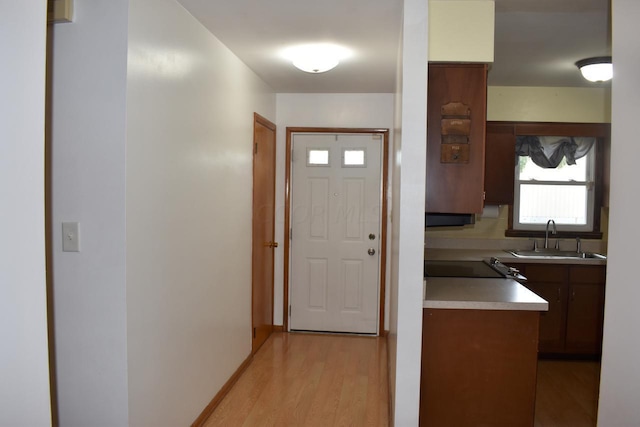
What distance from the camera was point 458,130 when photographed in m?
2.49

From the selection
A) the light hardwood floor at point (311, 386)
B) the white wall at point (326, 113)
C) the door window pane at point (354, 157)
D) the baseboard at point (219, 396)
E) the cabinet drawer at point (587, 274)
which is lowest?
the light hardwood floor at point (311, 386)

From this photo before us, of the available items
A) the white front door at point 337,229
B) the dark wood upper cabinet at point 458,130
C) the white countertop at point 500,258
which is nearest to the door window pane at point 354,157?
the white front door at point 337,229

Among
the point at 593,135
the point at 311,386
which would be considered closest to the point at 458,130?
the point at 311,386

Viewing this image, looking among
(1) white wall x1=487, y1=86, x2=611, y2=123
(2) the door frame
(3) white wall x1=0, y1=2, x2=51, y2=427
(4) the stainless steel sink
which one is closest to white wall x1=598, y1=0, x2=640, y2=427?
(3) white wall x1=0, y1=2, x2=51, y2=427

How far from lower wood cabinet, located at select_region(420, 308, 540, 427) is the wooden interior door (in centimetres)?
195

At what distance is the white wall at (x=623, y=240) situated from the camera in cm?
130

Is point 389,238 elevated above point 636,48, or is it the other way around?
point 636,48

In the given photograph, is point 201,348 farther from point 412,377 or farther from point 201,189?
point 412,377

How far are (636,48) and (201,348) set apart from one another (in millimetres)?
2601

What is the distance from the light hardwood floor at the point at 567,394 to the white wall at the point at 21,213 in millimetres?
2935

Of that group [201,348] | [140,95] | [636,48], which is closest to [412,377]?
[201,348]

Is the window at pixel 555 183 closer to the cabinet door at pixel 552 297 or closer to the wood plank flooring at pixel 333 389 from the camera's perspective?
the cabinet door at pixel 552 297

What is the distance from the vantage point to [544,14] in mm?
2637

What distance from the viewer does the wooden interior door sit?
4113 mm
